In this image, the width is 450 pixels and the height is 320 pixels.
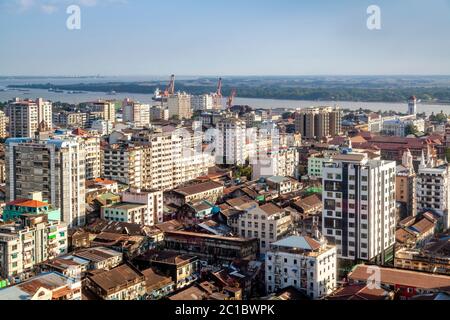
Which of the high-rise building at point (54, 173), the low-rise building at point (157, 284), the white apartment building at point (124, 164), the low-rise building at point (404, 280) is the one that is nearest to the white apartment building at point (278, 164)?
the white apartment building at point (124, 164)

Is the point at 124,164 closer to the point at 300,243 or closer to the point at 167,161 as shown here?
the point at 167,161

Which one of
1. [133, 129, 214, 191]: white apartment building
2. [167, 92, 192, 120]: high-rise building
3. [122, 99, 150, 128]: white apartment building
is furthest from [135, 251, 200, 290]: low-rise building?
[167, 92, 192, 120]: high-rise building

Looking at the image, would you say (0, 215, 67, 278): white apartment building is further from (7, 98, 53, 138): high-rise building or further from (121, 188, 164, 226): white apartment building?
(7, 98, 53, 138): high-rise building

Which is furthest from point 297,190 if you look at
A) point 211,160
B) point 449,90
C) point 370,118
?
point 449,90

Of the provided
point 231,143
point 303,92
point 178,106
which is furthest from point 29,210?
point 303,92

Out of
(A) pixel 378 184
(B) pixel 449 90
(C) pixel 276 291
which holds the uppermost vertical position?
(B) pixel 449 90

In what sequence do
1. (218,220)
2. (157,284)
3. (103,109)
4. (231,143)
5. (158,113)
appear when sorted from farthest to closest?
(158,113)
(103,109)
(231,143)
(218,220)
(157,284)

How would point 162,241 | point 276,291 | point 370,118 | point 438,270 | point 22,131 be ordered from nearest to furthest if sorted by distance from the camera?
point 276,291 → point 438,270 → point 162,241 → point 22,131 → point 370,118
